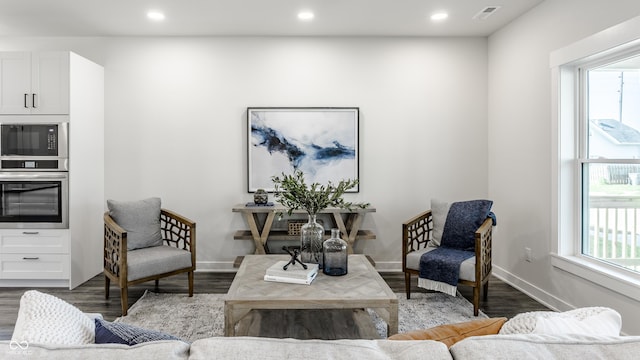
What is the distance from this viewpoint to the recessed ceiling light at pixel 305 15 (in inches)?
150

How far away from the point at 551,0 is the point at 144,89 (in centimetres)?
414

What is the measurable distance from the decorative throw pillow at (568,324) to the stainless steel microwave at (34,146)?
4.13 meters

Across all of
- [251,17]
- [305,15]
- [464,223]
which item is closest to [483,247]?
[464,223]

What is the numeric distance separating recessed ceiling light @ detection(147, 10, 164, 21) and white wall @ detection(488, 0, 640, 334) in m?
3.51

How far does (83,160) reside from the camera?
4.08 metres

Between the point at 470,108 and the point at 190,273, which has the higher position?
the point at 470,108

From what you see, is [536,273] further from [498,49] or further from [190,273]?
[190,273]

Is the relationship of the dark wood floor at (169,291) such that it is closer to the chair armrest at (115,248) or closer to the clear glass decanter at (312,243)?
the chair armrest at (115,248)

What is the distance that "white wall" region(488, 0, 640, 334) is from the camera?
9.57ft

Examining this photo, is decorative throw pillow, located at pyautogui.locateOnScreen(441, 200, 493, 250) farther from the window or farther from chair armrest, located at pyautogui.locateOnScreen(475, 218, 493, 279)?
the window

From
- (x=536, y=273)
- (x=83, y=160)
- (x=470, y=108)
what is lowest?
(x=536, y=273)

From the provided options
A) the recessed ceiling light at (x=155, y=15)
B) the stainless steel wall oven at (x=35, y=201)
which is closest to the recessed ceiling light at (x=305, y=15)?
the recessed ceiling light at (x=155, y=15)

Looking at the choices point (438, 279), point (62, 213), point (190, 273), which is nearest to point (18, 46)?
point (62, 213)

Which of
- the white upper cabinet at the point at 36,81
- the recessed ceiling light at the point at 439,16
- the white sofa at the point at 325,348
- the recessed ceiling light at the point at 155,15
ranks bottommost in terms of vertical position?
the white sofa at the point at 325,348
